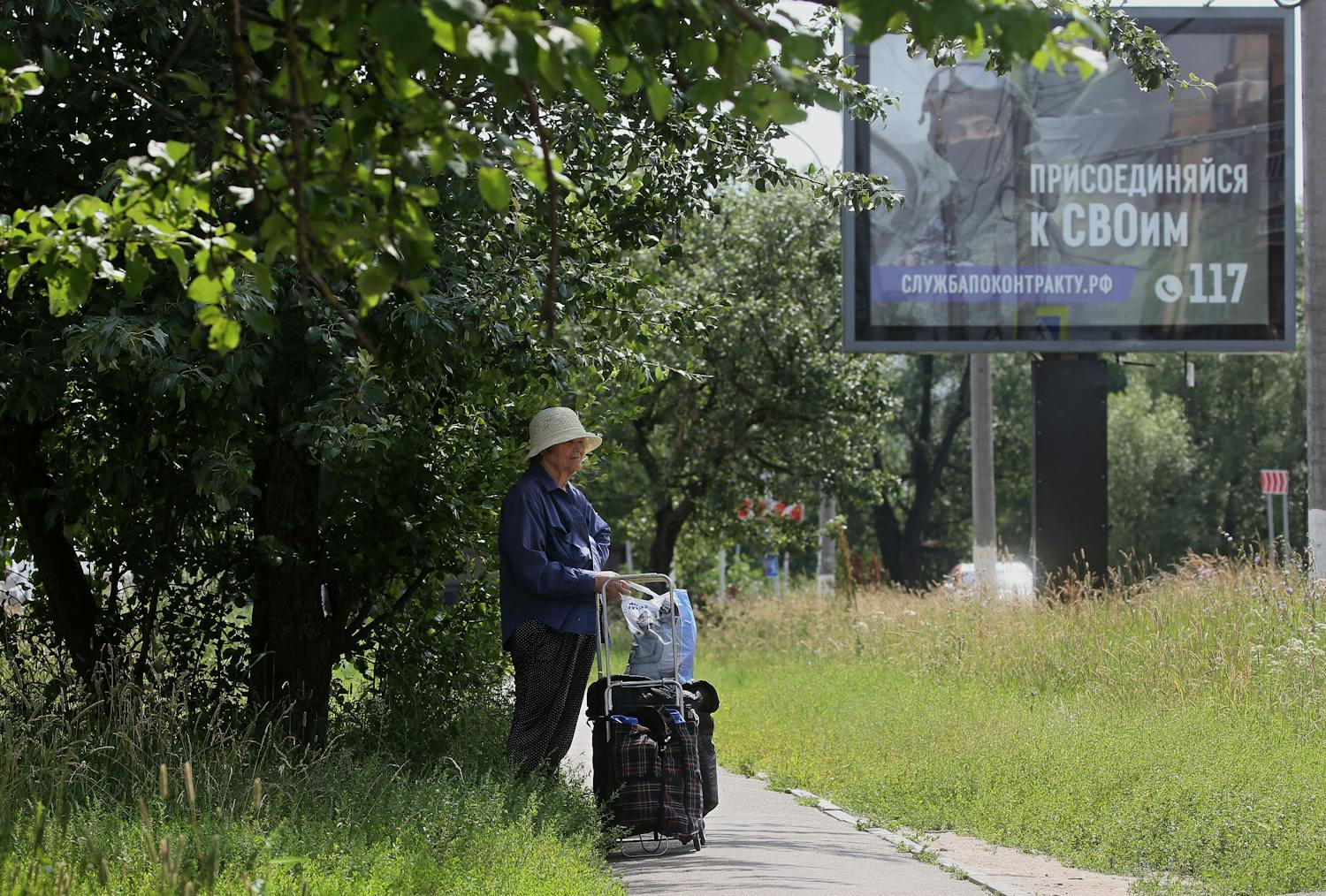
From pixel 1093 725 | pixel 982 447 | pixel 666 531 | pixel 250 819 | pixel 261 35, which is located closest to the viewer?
pixel 261 35

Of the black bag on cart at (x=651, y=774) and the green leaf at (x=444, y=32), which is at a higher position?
the green leaf at (x=444, y=32)

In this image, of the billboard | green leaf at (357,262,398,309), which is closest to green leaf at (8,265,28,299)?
green leaf at (357,262,398,309)

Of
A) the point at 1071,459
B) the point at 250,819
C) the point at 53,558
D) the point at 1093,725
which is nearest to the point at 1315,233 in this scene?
the point at 1071,459

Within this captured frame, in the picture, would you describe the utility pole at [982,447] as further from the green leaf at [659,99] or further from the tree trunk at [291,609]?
the green leaf at [659,99]

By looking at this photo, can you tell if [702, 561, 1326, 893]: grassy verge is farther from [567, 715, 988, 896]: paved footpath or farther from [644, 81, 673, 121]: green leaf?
[644, 81, 673, 121]: green leaf

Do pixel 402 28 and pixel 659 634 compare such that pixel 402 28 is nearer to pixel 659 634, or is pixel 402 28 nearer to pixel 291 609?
pixel 659 634

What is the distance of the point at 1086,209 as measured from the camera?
56.5 ft

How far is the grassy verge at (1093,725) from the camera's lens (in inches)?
273

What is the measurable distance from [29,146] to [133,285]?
10.8 feet

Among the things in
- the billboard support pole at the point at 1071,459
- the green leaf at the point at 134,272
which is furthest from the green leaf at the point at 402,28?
the billboard support pole at the point at 1071,459

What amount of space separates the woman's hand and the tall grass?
86cm

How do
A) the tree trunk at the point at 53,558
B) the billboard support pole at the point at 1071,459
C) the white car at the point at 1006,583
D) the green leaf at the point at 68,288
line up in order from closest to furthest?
the green leaf at the point at 68,288
the tree trunk at the point at 53,558
the white car at the point at 1006,583
the billboard support pole at the point at 1071,459

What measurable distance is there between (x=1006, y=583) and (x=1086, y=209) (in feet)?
13.7

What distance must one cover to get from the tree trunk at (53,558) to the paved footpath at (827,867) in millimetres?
2441
